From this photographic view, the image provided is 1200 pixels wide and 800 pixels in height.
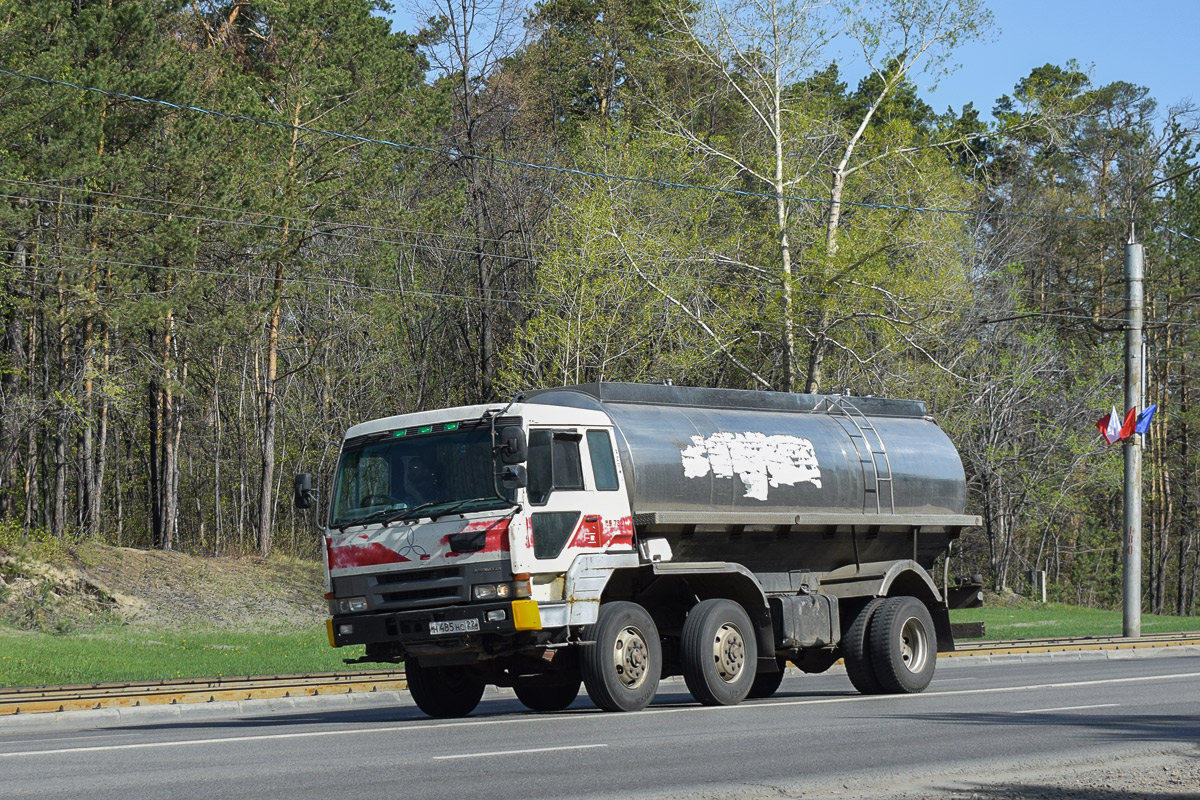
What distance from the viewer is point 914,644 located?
683 inches

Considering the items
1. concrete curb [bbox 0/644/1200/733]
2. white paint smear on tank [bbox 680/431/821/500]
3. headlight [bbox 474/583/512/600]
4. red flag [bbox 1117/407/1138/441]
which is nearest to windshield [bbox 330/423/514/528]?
headlight [bbox 474/583/512/600]

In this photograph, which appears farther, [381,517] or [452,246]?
[452,246]

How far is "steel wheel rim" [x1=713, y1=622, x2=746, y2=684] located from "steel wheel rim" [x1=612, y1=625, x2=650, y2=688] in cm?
95

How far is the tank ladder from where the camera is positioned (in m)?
17.2

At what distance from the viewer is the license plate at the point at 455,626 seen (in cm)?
1312

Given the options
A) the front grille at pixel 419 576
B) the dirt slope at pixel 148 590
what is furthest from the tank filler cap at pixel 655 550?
the dirt slope at pixel 148 590

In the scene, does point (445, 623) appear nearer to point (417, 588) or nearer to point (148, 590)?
point (417, 588)

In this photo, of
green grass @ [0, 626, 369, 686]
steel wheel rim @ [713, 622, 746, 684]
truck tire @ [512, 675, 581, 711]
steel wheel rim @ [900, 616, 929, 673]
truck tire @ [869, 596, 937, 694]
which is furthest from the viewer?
green grass @ [0, 626, 369, 686]

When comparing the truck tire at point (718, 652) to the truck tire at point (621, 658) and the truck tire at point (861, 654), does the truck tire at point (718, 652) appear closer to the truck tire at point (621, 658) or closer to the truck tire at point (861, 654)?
the truck tire at point (621, 658)

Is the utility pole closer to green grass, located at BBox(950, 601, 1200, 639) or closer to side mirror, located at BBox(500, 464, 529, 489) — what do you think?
green grass, located at BBox(950, 601, 1200, 639)

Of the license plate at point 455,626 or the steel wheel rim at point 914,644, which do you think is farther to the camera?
the steel wheel rim at point 914,644

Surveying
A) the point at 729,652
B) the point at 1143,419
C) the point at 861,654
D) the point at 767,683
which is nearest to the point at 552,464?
the point at 729,652

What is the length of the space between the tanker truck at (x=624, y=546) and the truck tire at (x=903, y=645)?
3 centimetres

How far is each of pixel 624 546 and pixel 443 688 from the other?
2.59m
